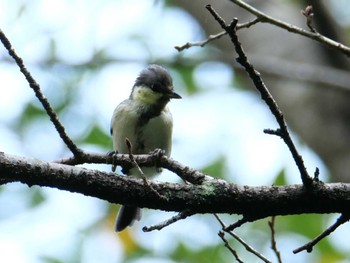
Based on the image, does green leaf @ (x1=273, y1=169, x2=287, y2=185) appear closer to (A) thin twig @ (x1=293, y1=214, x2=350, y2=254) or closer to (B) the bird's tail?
(B) the bird's tail

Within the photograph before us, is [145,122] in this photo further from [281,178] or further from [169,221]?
[169,221]

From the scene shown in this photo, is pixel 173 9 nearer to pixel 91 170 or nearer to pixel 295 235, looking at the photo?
pixel 295 235

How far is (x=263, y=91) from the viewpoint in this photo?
8.05 feet

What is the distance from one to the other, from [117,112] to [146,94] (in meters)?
0.25

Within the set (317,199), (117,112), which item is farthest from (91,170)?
(117,112)

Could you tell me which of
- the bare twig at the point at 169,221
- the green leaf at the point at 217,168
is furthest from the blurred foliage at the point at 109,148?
the bare twig at the point at 169,221

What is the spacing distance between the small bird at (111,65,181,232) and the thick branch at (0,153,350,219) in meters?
2.29

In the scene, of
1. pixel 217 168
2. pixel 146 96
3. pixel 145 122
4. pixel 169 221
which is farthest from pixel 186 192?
pixel 217 168

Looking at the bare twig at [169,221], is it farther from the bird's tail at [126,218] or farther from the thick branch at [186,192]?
the bird's tail at [126,218]

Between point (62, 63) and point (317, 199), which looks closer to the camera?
point (317, 199)

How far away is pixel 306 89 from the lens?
622 centimetres

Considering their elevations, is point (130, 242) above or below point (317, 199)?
above

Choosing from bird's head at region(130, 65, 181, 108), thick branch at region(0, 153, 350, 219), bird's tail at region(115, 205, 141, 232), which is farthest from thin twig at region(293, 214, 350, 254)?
bird's head at region(130, 65, 181, 108)

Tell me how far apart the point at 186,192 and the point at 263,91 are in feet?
1.55
